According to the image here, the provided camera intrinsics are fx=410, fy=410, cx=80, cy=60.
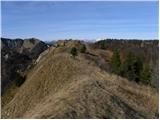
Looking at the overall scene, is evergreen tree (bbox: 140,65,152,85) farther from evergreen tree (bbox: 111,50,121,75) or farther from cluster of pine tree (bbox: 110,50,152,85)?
evergreen tree (bbox: 111,50,121,75)

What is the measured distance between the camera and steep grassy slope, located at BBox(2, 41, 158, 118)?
265 inches

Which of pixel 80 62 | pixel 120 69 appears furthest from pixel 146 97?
pixel 120 69

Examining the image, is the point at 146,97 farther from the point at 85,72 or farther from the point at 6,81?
the point at 6,81

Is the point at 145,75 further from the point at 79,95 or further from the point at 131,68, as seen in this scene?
the point at 79,95

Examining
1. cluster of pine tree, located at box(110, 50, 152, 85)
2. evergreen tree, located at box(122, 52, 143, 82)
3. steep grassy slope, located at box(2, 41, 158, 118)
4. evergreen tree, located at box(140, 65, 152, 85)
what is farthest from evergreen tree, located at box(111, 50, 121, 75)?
steep grassy slope, located at box(2, 41, 158, 118)

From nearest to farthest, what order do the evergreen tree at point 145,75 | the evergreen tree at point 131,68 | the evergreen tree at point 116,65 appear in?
the evergreen tree at point 145,75
the evergreen tree at point 131,68
the evergreen tree at point 116,65

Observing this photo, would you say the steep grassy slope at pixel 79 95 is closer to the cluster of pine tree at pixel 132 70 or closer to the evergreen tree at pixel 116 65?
the evergreen tree at pixel 116 65

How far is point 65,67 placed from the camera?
67.1 ft

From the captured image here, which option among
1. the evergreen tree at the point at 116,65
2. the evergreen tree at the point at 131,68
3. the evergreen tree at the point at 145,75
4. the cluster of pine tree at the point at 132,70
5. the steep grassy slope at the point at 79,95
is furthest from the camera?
the evergreen tree at the point at 116,65

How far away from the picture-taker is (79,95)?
9023mm

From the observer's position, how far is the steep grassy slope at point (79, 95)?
265 inches

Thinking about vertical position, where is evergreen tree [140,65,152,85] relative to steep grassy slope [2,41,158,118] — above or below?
below

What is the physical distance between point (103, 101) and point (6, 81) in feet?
50.3

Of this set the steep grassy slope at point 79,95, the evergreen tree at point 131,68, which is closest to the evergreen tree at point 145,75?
the evergreen tree at point 131,68
